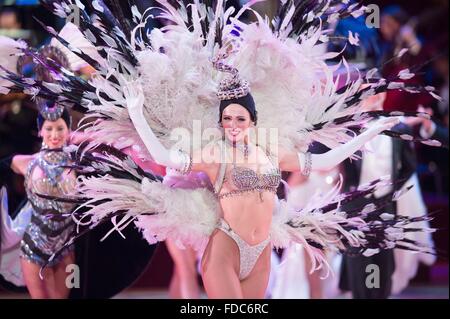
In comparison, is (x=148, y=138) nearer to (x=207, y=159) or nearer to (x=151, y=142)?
(x=151, y=142)

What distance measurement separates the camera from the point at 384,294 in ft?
19.4

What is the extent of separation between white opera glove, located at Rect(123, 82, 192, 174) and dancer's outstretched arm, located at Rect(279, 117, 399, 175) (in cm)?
52

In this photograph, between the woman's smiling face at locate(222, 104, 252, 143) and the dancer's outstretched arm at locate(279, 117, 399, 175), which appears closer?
the woman's smiling face at locate(222, 104, 252, 143)

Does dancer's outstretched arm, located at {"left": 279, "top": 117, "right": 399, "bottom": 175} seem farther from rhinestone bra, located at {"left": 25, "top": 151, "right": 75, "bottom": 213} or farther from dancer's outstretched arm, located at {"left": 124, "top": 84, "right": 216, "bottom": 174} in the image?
rhinestone bra, located at {"left": 25, "top": 151, "right": 75, "bottom": 213}

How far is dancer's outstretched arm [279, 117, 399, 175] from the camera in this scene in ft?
13.3

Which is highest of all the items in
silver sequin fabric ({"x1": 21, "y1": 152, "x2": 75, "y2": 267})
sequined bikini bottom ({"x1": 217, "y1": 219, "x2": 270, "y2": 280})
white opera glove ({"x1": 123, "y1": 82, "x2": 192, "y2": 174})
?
white opera glove ({"x1": 123, "y1": 82, "x2": 192, "y2": 174})

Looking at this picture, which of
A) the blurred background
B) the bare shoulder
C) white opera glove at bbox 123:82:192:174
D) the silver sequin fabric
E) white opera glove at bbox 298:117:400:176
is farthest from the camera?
the blurred background

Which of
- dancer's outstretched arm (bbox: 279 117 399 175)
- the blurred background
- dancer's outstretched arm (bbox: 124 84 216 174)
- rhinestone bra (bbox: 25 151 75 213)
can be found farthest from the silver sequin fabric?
the blurred background

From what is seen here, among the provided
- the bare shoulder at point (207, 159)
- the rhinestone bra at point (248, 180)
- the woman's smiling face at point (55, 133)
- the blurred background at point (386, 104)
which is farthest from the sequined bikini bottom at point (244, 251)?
the blurred background at point (386, 104)

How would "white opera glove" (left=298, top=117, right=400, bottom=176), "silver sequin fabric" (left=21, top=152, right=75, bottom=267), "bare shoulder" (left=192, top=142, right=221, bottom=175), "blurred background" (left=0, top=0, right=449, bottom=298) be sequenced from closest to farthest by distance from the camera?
"bare shoulder" (left=192, top=142, right=221, bottom=175) < "white opera glove" (left=298, top=117, right=400, bottom=176) < "silver sequin fabric" (left=21, top=152, right=75, bottom=267) < "blurred background" (left=0, top=0, right=449, bottom=298)

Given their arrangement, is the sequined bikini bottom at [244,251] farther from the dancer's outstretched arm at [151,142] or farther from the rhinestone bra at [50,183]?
the rhinestone bra at [50,183]

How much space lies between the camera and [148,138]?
381cm

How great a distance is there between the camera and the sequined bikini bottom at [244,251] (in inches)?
156

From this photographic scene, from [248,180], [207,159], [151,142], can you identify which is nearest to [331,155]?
[248,180]
